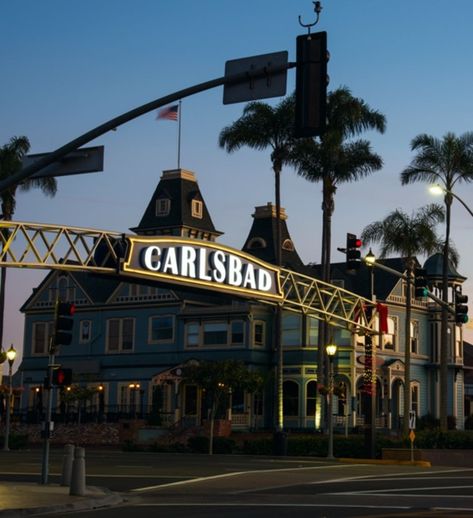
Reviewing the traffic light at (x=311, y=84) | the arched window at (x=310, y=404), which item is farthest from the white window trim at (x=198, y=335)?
the traffic light at (x=311, y=84)

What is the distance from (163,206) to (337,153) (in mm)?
18198

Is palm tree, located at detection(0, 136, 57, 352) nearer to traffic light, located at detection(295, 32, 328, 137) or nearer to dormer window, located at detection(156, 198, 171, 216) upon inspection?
dormer window, located at detection(156, 198, 171, 216)

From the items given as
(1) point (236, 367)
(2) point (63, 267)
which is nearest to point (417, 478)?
(2) point (63, 267)

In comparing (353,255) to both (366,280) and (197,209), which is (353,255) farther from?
(197,209)

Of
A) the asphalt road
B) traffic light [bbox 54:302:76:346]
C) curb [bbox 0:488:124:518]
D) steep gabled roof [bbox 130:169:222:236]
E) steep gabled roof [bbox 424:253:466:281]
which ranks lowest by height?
curb [bbox 0:488:124:518]

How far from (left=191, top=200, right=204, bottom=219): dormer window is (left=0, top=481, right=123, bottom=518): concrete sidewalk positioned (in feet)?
159

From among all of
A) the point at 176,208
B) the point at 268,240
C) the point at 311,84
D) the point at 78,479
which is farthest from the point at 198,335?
the point at 311,84

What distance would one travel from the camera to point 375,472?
1355 inches

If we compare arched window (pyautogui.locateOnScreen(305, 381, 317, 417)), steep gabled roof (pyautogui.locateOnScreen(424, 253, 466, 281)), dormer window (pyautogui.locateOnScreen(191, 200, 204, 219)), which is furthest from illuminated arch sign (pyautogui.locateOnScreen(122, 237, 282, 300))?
steep gabled roof (pyautogui.locateOnScreen(424, 253, 466, 281))

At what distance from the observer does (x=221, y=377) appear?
192 feet

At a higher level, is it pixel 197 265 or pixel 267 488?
pixel 197 265

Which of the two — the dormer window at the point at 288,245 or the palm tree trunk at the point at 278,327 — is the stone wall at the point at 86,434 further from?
the dormer window at the point at 288,245

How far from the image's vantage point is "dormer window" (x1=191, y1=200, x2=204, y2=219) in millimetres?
73431

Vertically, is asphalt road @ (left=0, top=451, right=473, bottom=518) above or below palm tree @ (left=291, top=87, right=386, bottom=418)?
below
